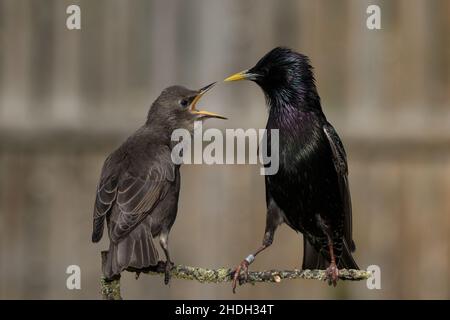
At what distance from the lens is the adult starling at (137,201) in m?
3.90

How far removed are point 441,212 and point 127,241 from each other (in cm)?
405

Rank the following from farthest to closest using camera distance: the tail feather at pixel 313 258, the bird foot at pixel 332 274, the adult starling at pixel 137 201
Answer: the tail feather at pixel 313 258
the bird foot at pixel 332 274
the adult starling at pixel 137 201

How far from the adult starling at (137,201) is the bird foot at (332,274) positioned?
70 cm

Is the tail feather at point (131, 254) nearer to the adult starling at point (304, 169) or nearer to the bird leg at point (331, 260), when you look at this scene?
the adult starling at point (304, 169)

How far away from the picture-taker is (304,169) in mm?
4355

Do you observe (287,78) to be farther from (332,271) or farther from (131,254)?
(131,254)

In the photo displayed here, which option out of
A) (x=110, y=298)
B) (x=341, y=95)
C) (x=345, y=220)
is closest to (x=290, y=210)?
(x=345, y=220)

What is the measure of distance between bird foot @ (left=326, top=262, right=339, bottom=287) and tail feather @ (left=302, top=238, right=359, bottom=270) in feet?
0.94

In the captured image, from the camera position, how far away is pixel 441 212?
7414 millimetres

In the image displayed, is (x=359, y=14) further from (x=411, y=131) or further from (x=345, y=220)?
(x=345, y=220)

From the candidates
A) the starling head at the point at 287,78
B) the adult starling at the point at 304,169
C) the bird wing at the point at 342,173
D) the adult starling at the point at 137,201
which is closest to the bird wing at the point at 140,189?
the adult starling at the point at 137,201

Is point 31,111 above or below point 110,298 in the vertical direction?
above

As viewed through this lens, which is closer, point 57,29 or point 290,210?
point 290,210

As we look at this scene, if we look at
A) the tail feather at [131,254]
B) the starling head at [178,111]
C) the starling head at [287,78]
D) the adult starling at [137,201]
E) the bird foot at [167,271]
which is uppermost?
the starling head at [287,78]
